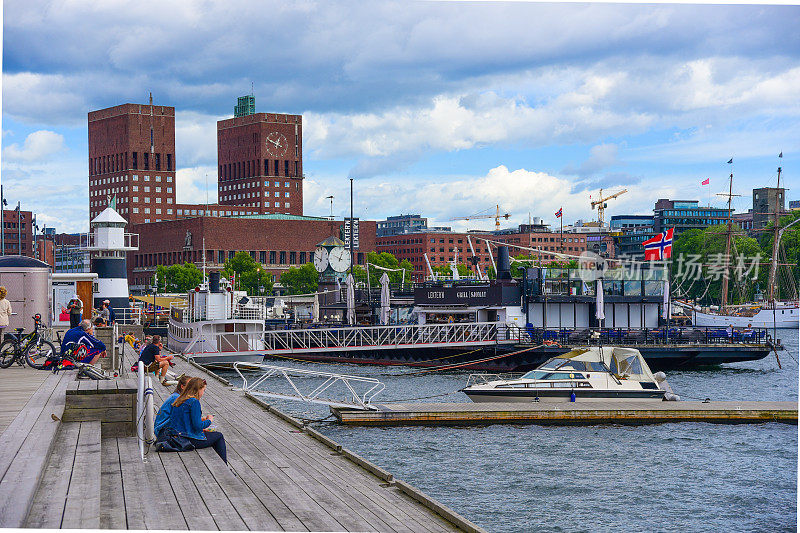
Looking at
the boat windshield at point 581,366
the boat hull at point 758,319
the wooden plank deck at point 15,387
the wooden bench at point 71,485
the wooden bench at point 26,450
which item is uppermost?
the wooden bench at point 26,450

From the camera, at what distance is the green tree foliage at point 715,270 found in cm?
13188

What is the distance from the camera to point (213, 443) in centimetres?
1547

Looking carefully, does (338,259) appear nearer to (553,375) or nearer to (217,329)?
(217,329)

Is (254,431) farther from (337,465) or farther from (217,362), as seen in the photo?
(217,362)

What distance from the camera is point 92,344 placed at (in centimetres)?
2289

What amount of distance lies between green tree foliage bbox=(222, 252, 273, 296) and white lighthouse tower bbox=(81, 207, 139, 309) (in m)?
89.5

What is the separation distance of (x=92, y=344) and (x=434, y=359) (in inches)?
1291

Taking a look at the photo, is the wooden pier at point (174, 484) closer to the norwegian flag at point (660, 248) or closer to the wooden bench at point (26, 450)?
the wooden bench at point (26, 450)

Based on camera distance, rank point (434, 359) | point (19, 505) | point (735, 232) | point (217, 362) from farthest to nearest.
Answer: point (735, 232), point (434, 359), point (217, 362), point (19, 505)

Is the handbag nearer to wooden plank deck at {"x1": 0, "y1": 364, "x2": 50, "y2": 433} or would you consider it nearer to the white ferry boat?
wooden plank deck at {"x1": 0, "y1": 364, "x2": 50, "y2": 433}

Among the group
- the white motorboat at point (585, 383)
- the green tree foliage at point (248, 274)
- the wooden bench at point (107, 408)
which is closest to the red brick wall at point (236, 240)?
the green tree foliage at point (248, 274)

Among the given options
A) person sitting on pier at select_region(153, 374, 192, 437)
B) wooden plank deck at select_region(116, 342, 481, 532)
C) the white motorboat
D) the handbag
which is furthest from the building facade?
the handbag

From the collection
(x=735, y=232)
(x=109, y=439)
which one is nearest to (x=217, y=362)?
(x=109, y=439)

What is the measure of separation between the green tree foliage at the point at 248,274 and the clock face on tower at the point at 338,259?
24720mm
